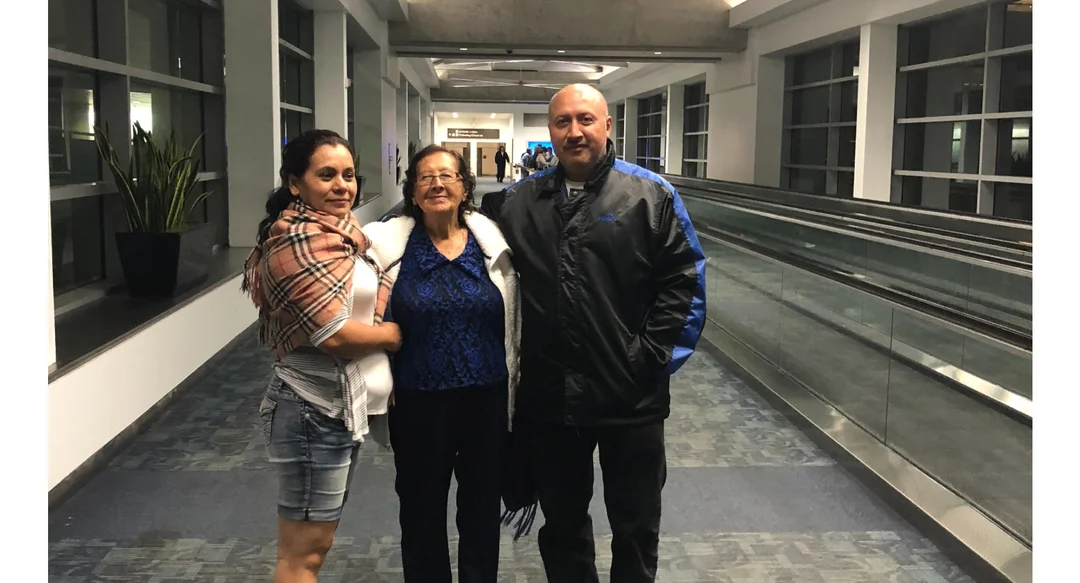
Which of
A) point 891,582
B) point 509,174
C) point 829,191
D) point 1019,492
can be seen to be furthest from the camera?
point 509,174

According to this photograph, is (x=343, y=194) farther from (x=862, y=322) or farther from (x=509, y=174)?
(x=509, y=174)

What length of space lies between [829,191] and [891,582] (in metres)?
12.3

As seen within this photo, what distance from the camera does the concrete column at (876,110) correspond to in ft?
38.6

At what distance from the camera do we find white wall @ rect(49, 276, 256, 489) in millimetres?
3482

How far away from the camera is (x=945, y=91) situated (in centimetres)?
1104

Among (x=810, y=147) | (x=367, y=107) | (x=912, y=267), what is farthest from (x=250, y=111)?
(x=810, y=147)

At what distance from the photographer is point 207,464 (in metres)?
4.24

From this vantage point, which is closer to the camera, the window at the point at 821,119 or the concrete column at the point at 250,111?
the concrete column at the point at 250,111

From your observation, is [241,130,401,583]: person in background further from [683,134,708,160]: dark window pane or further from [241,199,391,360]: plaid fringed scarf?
[683,134,708,160]: dark window pane

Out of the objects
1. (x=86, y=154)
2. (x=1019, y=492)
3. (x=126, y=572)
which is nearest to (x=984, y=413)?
(x=1019, y=492)

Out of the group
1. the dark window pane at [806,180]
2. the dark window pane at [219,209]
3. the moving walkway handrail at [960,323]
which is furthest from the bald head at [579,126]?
the dark window pane at [806,180]

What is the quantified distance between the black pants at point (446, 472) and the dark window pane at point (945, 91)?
9.61 m

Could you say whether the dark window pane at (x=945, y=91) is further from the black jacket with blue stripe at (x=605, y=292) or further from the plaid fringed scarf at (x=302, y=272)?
the plaid fringed scarf at (x=302, y=272)

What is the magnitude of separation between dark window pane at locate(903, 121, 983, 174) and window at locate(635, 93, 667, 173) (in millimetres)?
13554
